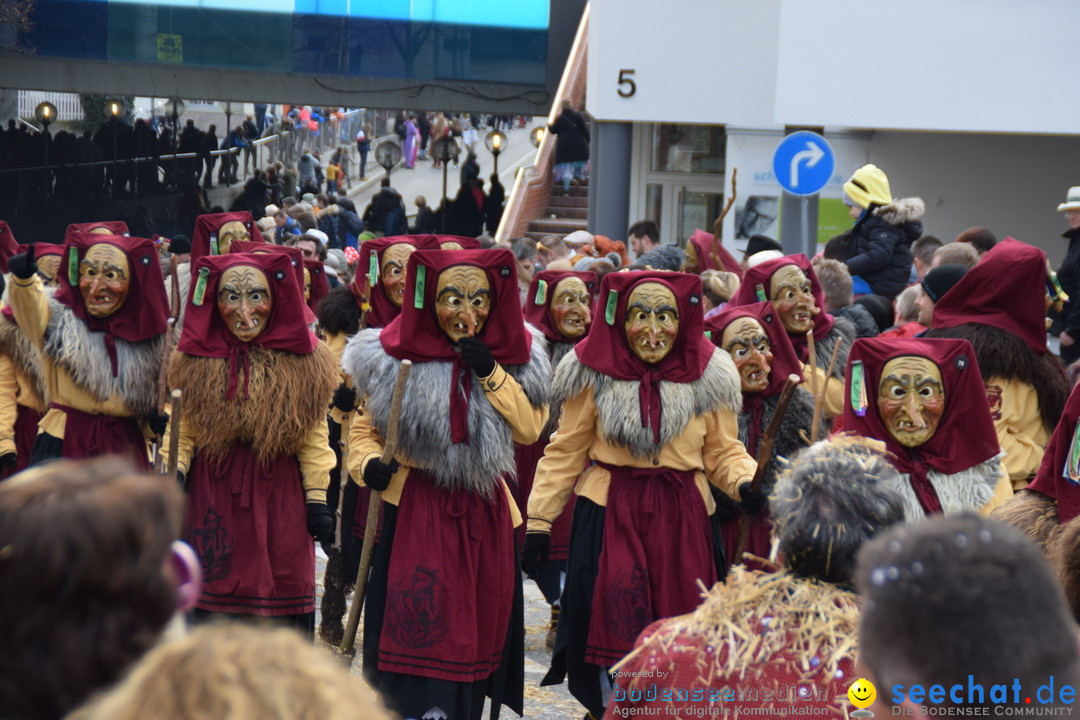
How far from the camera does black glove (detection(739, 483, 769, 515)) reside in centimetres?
495

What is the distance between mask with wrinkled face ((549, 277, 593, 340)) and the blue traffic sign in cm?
255

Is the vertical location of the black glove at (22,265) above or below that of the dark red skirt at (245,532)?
above

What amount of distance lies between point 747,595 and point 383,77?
20.5 meters

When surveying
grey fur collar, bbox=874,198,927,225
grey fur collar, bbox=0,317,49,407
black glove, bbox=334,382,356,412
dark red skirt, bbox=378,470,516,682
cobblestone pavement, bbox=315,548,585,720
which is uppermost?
grey fur collar, bbox=874,198,927,225

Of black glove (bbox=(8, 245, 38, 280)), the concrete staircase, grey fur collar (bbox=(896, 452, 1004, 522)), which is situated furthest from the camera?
the concrete staircase

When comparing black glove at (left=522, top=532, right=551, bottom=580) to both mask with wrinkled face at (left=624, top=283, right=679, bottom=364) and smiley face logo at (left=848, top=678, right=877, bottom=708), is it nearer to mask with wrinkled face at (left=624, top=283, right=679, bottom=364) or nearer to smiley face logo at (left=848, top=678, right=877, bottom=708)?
mask with wrinkled face at (left=624, top=283, right=679, bottom=364)

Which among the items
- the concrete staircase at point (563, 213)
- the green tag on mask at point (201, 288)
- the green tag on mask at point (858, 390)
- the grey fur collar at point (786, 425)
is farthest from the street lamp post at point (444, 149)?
the green tag on mask at point (858, 390)

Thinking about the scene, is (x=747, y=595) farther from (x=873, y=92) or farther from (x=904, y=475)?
(x=873, y=92)

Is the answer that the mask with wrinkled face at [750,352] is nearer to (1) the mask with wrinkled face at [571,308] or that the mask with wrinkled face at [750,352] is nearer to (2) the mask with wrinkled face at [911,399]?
(2) the mask with wrinkled face at [911,399]

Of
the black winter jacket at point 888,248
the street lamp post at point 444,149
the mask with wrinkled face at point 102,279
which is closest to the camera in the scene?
the mask with wrinkled face at point 102,279

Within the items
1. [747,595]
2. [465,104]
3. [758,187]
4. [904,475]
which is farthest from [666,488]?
[465,104]

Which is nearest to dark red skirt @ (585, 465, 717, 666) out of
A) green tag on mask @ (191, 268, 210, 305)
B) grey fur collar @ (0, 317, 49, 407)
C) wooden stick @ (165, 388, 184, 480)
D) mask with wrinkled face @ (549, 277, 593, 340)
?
wooden stick @ (165, 388, 184, 480)

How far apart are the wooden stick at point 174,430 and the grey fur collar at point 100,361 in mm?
517

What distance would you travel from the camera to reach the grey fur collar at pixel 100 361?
5750 millimetres
